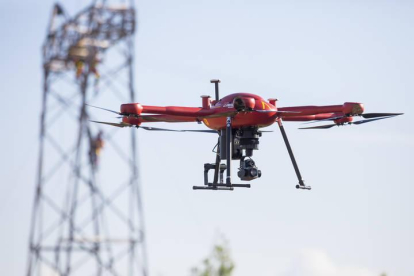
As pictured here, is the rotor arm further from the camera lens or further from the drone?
the camera lens

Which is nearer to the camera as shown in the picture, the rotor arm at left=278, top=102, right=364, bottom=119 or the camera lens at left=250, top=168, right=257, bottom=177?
the rotor arm at left=278, top=102, right=364, bottom=119

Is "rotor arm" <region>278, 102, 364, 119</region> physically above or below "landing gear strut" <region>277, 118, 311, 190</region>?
above

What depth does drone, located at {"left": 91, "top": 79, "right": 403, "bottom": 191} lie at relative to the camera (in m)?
31.1

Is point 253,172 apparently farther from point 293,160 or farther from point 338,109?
point 338,109

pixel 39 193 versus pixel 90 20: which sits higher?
pixel 90 20

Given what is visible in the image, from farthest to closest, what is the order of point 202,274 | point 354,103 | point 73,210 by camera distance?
point 202,274 < point 73,210 < point 354,103

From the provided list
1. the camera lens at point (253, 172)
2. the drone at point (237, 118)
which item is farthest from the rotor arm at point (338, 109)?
the camera lens at point (253, 172)

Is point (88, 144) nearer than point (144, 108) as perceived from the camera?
No

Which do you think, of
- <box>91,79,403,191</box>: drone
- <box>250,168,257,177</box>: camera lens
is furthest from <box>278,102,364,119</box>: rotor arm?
<box>250,168,257,177</box>: camera lens

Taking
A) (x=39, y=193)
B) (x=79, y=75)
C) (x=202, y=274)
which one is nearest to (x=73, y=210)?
(x=39, y=193)

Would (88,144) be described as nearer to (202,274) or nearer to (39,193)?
(39,193)

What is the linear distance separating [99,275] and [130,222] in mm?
3538

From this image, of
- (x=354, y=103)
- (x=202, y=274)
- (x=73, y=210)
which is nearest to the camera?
(x=354, y=103)

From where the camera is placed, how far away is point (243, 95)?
3136 cm
